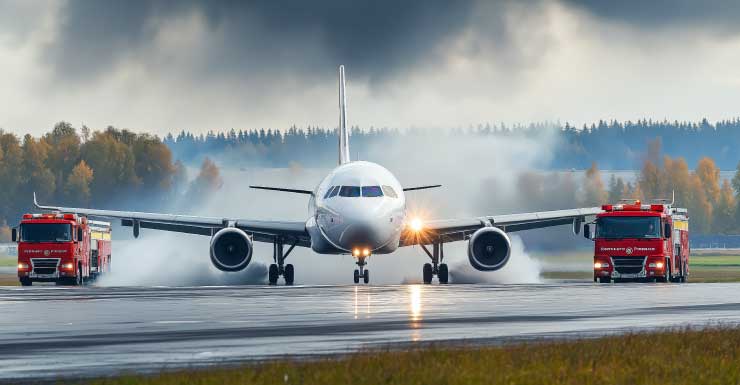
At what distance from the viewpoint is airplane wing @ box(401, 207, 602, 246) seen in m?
65.2

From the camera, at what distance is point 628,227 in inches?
2504

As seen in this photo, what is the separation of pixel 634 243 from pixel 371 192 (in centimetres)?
1141

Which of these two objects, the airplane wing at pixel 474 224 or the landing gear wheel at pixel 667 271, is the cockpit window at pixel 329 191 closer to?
the airplane wing at pixel 474 224

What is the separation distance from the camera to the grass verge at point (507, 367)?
18281 millimetres

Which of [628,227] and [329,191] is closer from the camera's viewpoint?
[329,191]

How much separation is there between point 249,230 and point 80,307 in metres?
27.1

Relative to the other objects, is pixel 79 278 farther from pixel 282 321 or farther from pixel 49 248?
pixel 282 321

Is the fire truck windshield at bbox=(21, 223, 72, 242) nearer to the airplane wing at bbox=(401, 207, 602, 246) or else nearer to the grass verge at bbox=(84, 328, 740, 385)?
the airplane wing at bbox=(401, 207, 602, 246)

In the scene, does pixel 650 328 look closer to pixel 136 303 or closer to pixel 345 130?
pixel 136 303

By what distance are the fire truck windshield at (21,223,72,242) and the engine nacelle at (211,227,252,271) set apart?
7623mm

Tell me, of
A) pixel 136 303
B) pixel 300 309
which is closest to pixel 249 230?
pixel 136 303

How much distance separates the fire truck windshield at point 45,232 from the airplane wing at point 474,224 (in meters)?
14.6

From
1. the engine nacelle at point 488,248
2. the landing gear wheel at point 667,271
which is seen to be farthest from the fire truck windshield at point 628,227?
the engine nacelle at point 488,248

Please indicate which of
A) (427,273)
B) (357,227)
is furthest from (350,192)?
(427,273)
